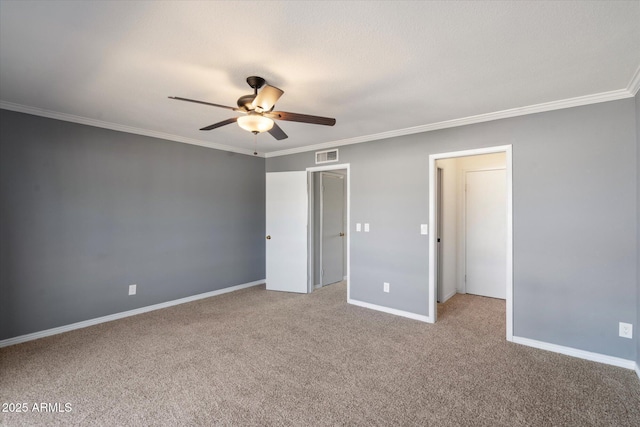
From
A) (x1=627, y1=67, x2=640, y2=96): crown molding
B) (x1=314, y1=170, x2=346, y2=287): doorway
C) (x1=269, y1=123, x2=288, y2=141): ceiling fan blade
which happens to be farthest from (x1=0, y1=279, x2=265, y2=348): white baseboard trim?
(x1=627, y1=67, x2=640, y2=96): crown molding

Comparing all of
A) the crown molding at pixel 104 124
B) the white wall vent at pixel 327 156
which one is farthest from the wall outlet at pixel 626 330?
the crown molding at pixel 104 124

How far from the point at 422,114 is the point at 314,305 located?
2864mm

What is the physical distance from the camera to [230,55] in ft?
6.52

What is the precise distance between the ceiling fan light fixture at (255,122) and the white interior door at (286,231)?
8.44 feet

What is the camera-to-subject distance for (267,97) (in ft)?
A: 6.72

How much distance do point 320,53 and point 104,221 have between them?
10.8 ft

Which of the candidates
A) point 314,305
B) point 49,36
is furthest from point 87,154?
point 314,305

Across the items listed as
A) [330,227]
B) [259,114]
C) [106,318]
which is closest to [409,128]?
[259,114]

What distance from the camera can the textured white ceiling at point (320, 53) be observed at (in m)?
1.57

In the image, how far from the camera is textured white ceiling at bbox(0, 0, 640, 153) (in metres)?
1.57

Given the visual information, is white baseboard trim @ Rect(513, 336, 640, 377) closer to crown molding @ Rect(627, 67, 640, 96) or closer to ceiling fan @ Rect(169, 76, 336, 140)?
crown molding @ Rect(627, 67, 640, 96)

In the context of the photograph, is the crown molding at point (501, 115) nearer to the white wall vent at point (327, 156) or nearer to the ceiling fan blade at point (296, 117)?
the white wall vent at point (327, 156)

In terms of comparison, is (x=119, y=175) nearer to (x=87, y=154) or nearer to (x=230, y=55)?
(x=87, y=154)

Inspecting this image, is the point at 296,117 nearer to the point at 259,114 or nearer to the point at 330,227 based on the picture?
the point at 259,114
